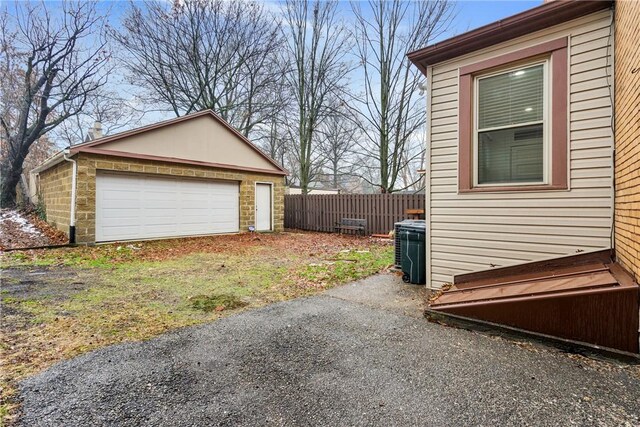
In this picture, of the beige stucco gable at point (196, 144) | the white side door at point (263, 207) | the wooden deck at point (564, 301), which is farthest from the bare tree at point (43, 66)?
the wooden deck at point (564, 301)

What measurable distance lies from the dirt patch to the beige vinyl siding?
32.7ft

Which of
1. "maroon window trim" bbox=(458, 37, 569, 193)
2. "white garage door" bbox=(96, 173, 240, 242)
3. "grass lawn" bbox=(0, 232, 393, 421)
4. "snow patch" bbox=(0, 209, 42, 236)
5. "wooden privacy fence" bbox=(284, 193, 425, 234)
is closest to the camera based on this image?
"grass lawn" bbox=(0, 232, 393, 421)

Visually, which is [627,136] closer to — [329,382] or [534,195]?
[534,195]

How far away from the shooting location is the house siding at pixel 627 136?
2.57m

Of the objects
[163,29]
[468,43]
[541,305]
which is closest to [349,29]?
[163,29]

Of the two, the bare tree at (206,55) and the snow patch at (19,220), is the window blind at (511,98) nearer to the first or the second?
the snow patch at (19,220)

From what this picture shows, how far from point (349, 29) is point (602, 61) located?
1558 cm

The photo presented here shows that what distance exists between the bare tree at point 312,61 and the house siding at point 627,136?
49.1 ft

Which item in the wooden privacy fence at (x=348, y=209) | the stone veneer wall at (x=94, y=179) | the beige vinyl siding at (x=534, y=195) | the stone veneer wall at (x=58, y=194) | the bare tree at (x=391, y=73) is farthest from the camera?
the bare tree at (x=391, y=73)

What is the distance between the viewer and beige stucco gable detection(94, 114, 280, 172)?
9.67 metres

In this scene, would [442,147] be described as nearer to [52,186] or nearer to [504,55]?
[504,55]

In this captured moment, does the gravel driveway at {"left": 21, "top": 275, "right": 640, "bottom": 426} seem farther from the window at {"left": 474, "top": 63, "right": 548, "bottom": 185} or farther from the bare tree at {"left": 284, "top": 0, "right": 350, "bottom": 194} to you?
the bare tree at {"left": 284, "top": 0, "right": 350, "bottom": 194}

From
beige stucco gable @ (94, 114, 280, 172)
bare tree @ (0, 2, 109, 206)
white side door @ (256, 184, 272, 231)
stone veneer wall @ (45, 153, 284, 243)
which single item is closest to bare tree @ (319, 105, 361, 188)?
white side door @ (256, 184, 272, 231)

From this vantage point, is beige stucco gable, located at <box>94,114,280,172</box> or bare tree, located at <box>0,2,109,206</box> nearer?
beige stucco gable, located at <box>94,114,280,172</box>
